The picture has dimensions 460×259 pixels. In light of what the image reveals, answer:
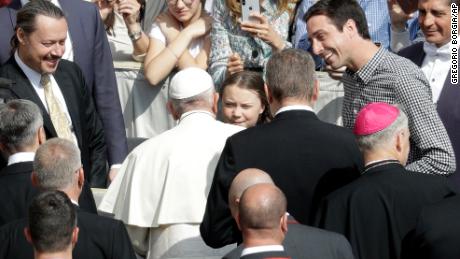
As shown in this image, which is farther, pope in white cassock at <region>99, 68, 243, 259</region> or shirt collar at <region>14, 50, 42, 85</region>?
shirt collar at <region>14, 50, 42, 85</region>

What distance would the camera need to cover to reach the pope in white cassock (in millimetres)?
6746

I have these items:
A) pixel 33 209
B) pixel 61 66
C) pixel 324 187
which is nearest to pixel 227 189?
pixel 324 187

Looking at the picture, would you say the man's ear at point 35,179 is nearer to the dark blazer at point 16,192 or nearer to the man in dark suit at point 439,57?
the dark blazer at point 16,192

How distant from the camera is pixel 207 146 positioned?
676 cm

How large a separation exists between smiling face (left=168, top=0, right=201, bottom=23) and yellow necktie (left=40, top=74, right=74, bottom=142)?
147 cm

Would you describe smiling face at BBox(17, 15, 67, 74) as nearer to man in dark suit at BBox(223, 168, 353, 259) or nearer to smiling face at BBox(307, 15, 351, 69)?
smiling face at BBox(307, 15, 351, 69)

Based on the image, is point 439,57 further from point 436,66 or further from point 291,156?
point 291,156

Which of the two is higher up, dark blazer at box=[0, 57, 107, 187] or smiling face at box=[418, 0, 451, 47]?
smiling face at box=[418, 0, 451, 47]

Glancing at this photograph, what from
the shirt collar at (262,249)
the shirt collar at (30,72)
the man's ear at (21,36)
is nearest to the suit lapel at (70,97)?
the shirt collar at (30,72)

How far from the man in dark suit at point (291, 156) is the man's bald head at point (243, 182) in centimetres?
58

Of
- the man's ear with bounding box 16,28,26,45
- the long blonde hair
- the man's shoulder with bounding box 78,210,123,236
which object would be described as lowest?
the man's shoulder with bounding box 78,210,123,236

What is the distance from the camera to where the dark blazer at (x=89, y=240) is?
5809 mm

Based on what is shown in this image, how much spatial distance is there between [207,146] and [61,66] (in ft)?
4.70

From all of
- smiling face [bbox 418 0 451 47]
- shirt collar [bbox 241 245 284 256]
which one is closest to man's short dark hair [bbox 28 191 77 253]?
shirt collar [bbox 241 245 284 256]
